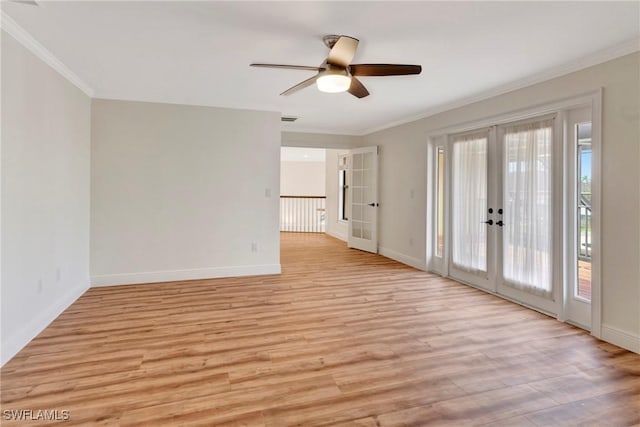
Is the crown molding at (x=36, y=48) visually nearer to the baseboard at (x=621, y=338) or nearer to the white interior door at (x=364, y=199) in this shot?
the white interior door at (x=364, y=199)

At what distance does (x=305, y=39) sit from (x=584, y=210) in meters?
3.00

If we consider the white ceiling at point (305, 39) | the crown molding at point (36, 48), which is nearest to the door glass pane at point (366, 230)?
the white ceiling at point (305, 39)

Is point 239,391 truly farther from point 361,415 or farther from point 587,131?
point 587,131

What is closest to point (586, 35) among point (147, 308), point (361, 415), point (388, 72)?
point (388, 72)

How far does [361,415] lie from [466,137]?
3818 millimetres

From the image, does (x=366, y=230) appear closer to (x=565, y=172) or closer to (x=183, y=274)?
(x=183, y=274)

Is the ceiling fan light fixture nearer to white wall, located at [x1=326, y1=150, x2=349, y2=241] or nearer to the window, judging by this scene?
the window

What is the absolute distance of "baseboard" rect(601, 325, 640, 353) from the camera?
269 centimetres

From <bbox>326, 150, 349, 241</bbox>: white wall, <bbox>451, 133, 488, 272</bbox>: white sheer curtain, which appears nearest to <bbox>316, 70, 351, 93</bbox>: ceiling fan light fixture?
<bbox>451, 133, 488, 272</bbox>: white sheer curtain

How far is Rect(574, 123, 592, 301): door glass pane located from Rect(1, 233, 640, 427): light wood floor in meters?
0.46

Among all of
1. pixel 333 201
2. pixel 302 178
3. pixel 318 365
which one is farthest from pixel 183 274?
pixel 302 178

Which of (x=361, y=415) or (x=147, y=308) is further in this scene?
(x=147, y=308)

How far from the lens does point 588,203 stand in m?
3.25

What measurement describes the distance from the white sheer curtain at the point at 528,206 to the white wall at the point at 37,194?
461 centimetres
